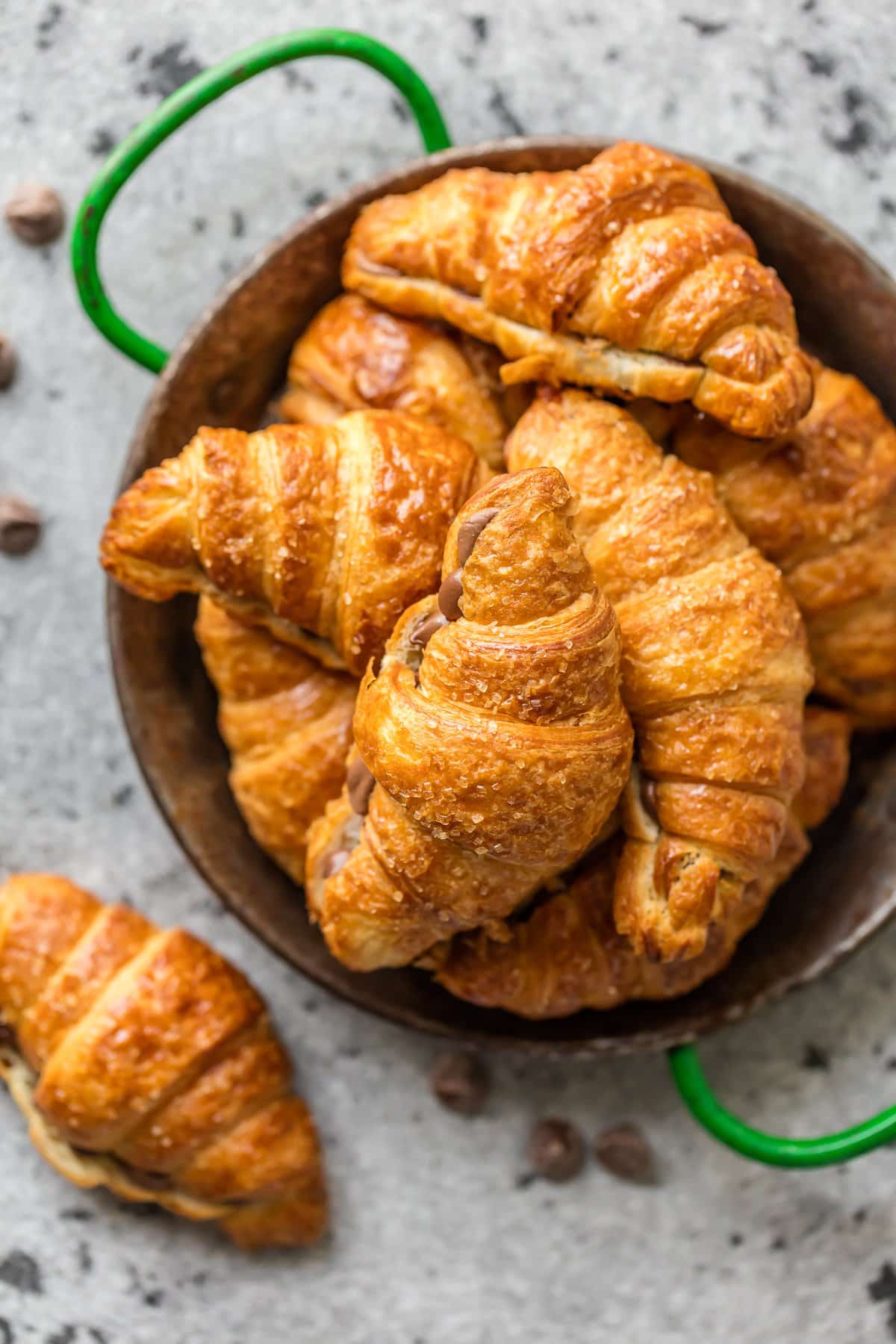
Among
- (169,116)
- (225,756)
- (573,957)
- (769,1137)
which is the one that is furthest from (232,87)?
(769,1137)

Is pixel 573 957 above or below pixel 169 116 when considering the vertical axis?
below

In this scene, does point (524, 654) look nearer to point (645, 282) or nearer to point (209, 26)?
point (645, 282)

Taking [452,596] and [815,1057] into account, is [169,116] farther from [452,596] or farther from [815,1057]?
[815,1057]

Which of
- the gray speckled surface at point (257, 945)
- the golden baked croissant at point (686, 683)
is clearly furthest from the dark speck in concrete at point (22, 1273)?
the golden baked croissant at point (686, 683)

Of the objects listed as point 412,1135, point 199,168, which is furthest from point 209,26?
point 412,1135

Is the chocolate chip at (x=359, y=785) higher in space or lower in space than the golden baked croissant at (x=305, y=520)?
lower

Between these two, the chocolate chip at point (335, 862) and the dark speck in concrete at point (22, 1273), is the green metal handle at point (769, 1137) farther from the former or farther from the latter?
the dark speck in concrete at point (22, 1273)
